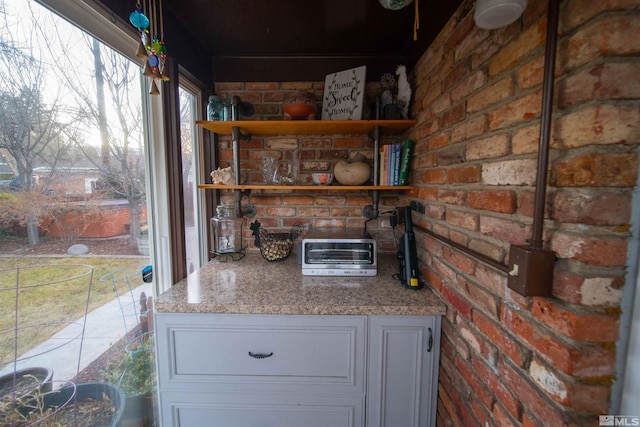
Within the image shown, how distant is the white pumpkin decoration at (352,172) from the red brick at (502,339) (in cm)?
84

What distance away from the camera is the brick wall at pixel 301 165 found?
1.58 m

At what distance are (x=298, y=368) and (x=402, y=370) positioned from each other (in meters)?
0.42

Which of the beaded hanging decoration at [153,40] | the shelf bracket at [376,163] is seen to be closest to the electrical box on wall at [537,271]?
the shelf bracket at [376,163]

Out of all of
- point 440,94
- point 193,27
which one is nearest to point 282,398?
point 440,94

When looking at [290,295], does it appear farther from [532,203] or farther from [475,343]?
[532,203]

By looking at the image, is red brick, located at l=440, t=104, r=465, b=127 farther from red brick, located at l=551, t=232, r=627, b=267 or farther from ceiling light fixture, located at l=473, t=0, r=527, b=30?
red brick, located at l=551, t=232, r=627, b=267

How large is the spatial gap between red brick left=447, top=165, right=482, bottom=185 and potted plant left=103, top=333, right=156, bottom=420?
5.04ft

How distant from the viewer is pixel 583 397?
474 mm

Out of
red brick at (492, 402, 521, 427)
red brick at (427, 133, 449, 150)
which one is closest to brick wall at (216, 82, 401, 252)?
red brick at (427, 133, 449, 150)

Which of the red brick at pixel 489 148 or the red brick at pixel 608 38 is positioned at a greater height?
the red brick at pixel 608 38

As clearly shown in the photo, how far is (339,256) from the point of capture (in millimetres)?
1276

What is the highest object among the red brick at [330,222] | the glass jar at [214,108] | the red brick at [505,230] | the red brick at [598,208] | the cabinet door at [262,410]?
the glass jar at [214,108]

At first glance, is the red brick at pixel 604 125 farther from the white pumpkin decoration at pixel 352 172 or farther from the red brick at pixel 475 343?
the white pumpkin decoration at pixel 352 172

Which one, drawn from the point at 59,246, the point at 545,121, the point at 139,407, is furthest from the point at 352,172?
the point at 139,407
